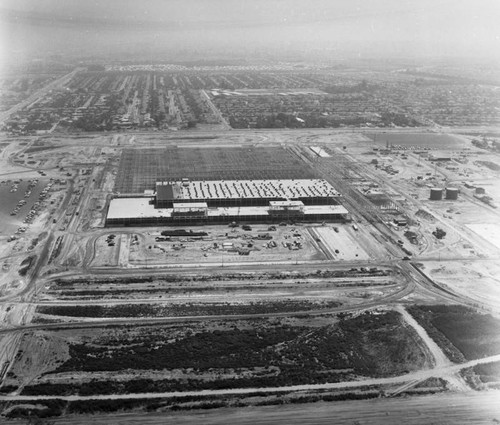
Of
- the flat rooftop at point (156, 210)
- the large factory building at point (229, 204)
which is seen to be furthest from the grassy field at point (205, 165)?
the flat rooftop at point (156, 210)

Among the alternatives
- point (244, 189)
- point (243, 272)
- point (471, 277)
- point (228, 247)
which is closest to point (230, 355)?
point (243, 272)

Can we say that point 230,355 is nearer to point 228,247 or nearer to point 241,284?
point 241,284

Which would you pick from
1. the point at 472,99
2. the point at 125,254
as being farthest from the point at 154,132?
the point at 472,99

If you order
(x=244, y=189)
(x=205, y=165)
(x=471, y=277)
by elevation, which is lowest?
(x=205, y=165)

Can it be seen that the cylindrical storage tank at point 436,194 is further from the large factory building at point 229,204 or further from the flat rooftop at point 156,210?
the flat rooftop at point 156,210

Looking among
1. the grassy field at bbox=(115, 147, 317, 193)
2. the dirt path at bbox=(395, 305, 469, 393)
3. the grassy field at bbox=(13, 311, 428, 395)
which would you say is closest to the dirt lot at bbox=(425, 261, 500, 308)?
the dirt path at bbox=(395, 305, 469, 393)

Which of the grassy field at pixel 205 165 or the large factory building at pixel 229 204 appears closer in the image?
the large factory building at pixel 229 204

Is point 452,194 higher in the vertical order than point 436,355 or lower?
lower
